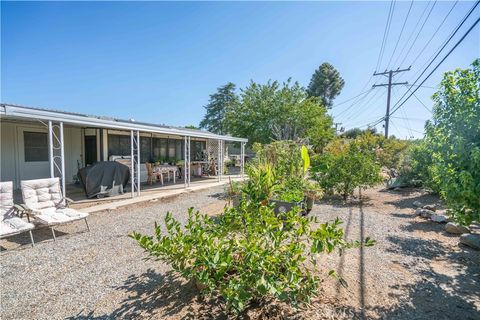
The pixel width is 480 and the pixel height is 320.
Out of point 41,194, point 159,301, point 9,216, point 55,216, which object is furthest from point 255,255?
point 41,194

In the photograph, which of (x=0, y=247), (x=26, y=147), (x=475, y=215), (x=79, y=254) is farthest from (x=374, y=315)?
(x=26, y=147)

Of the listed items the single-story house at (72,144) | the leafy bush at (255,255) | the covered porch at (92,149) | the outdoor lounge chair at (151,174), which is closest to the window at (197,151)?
the covered porch at (92,149)

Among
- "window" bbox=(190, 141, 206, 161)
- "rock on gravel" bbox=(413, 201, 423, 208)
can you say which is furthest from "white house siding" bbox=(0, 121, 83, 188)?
"rock on gravel" bbox=(413, 201, 423, 208)

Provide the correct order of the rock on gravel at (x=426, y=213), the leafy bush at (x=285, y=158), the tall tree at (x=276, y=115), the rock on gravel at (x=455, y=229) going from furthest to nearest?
the tall tree at (x=276, y=115) < the leafy bush at (x=285, y=158) < the rock on gravel at (x=426, y=213) < the rock on gravel at (x=455, y=229)

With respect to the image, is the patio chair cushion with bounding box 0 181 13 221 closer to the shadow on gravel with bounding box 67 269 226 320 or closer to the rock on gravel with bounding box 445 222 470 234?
the shadow on gravel with bounding box 67 269 226 320

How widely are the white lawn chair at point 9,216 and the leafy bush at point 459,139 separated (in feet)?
20.6

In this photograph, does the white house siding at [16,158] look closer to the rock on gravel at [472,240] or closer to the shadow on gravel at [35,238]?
the shadow on gravel at [35,238]

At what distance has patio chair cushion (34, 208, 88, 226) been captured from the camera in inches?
171

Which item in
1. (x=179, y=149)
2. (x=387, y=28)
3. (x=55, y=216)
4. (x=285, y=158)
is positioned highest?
(x=387, y=28)

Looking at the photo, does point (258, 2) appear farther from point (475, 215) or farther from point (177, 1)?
point (475, 215)

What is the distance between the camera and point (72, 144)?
1053 centimetres

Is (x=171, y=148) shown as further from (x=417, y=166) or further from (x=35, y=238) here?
(x=417, y=166)

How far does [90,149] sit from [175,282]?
407 inches

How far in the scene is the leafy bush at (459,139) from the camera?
7.97 feet
